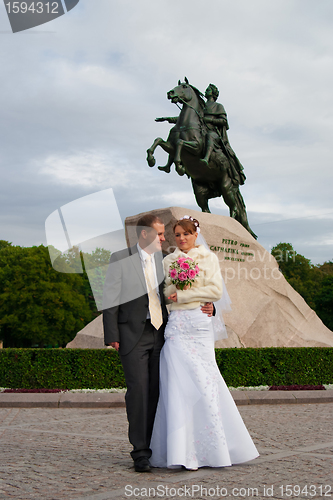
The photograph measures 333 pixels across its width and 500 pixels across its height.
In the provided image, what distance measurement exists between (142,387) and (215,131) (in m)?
11.6

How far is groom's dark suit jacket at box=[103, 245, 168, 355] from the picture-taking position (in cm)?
406

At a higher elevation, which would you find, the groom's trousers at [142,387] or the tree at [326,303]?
the tree at [326,303]

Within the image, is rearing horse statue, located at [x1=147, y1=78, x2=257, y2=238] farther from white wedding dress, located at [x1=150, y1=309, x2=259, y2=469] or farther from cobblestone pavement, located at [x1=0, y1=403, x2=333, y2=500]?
white wedding dress, located at [x1=150, y1=309, x2=259, y2=469]

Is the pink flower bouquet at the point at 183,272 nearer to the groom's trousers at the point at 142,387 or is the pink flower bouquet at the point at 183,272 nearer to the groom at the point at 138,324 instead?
the groom at the point at 138,324

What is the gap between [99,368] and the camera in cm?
948

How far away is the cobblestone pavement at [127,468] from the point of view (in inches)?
126

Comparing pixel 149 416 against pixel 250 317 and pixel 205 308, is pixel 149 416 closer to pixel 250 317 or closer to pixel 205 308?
pixel 205 308

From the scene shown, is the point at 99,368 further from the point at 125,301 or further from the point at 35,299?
the point at 35,299

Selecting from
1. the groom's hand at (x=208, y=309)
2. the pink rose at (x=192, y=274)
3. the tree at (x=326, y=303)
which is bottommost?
the groom's hand at (x=208, y=309)

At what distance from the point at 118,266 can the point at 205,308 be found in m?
0.79

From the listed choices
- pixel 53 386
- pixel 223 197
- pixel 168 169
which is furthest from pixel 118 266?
pixel 223 197

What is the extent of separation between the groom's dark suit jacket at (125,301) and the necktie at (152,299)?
0.05 meters

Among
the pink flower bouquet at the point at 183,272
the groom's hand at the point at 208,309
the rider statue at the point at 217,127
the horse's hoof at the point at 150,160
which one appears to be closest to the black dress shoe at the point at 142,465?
the groom's hand at the point at 208,309

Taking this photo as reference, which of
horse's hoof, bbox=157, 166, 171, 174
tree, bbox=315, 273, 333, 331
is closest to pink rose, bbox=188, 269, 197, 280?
horse's hoof, bbox=157, 166, 171, 174
